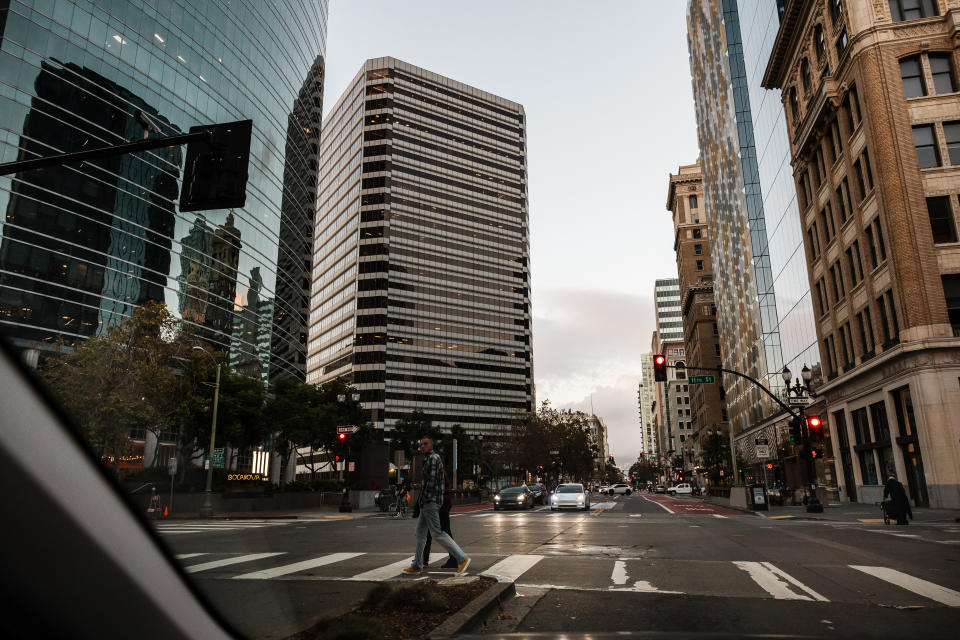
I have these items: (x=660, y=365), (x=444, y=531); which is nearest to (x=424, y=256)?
(x=660, y=365)

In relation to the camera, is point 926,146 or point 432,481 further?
point 926,146

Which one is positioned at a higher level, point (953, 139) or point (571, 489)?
point (953, 139)

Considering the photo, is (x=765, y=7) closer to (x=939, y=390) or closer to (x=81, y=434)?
(x=939, y=390)

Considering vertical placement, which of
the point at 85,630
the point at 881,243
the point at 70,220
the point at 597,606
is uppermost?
the point at 70,220

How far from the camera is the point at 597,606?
6996 millimetres

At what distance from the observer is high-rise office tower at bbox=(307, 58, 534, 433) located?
112 m

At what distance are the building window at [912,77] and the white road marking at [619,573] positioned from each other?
30224 mm

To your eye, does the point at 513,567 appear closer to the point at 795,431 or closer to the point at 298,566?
the point at 298,566

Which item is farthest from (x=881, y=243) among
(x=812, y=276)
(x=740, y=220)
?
(x=740, y=220)

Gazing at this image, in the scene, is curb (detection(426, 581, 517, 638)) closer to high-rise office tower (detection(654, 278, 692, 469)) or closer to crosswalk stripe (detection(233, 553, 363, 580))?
crosswalk stripe (detection(233, 553, 363, 580))

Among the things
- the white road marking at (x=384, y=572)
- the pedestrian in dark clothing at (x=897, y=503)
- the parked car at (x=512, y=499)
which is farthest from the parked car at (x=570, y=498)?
the white road marking at (x=384, y=572)

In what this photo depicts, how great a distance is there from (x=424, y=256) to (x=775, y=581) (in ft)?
363

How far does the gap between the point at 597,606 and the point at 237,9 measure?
234 feet

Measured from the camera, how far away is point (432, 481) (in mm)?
9547
